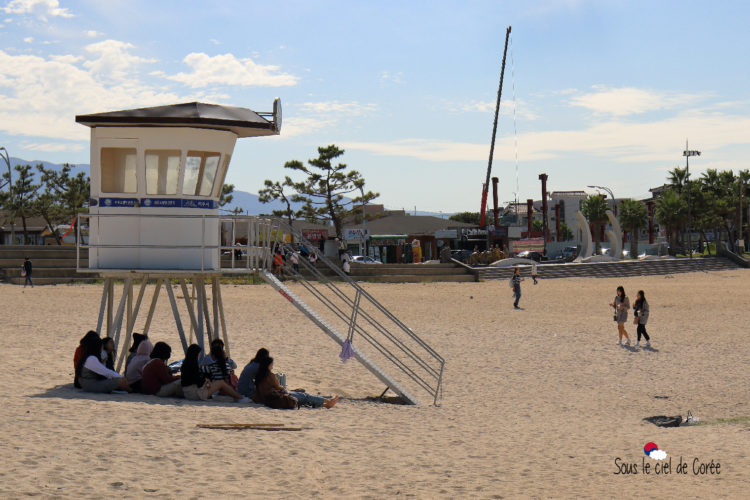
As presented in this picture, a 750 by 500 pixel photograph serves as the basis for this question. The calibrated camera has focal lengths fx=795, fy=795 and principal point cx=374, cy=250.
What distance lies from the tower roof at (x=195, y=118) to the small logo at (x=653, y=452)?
7.94m

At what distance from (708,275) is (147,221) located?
155 feet

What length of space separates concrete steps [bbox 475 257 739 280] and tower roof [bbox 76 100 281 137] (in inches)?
1370

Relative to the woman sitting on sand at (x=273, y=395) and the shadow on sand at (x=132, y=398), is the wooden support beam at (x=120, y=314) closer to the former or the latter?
the shadow on sand at (x=132, y=398)

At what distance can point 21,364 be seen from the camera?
14648 mm

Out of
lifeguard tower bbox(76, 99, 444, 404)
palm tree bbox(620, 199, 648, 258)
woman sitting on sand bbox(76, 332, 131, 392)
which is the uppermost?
palm tree bbox(620, 199, 648, 258)

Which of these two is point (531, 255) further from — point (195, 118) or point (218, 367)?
point (218, 367)

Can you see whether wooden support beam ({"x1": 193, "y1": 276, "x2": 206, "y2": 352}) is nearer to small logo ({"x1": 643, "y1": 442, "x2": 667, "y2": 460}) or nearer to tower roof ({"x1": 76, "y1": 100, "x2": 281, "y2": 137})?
tower roof ({"x1": 76, "y1": 100, "x2": 281, "y2": 137})

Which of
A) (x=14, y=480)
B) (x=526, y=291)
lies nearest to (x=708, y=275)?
(x=526, y=291)

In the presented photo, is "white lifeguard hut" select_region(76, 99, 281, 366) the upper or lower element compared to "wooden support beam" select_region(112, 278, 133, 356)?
upper

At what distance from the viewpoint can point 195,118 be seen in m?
13.1

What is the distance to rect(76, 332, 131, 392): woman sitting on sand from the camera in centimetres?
1158

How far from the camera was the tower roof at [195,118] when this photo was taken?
13.0 meters

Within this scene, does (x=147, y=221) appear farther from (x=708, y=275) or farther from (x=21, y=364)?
(x=708, y=275)

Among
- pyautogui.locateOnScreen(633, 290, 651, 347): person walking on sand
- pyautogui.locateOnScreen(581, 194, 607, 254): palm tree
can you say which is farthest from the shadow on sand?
pyautogui.locateOnScreen(581, 194, 607, 254): palm tree
